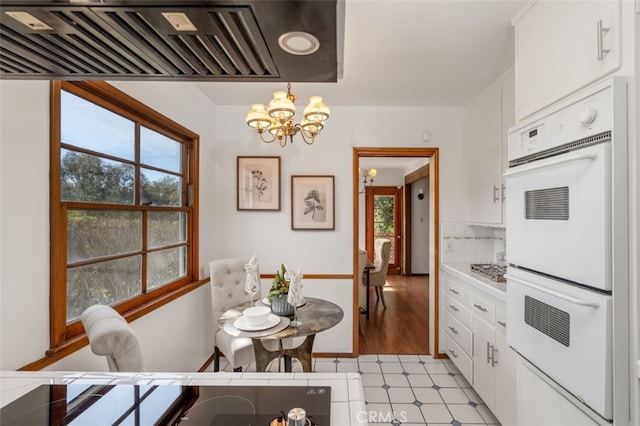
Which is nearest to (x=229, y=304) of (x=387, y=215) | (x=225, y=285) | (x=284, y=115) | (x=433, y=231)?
(x=225, y=285)

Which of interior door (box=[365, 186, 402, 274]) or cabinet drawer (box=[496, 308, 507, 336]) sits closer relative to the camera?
cabinet drawer (box=[496, 308, 507, 336])

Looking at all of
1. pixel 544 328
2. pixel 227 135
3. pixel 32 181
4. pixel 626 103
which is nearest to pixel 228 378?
pixel 32 181

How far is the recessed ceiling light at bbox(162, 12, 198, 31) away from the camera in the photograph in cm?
47

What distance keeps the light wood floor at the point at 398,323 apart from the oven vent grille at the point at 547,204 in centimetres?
228

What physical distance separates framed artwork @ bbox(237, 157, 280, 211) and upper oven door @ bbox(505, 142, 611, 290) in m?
2.11

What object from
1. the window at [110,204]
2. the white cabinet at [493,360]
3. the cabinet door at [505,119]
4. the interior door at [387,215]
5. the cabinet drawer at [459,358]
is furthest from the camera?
the interior door at [387,215]

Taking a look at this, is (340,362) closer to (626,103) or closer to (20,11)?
(626,103)

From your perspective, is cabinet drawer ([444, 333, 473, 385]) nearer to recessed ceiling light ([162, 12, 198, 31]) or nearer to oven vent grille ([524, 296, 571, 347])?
oven vent grille ([524, 296, 571, 347])

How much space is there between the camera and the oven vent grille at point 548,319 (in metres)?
1.17

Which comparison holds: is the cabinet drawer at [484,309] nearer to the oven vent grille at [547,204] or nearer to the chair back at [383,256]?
the oven vent grille at [547,204]

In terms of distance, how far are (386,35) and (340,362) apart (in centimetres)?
281

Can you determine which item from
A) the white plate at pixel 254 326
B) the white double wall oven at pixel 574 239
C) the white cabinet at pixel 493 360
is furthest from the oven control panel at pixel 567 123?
the white plate at pixel 254 326

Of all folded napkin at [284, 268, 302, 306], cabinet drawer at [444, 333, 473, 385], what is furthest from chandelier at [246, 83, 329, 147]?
cabinet drawer at [444, 333, 473, 385]

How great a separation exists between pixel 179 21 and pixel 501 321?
227 centimetres
